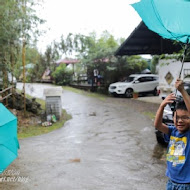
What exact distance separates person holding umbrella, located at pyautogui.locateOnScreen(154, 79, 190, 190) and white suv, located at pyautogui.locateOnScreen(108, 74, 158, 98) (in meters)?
15.3

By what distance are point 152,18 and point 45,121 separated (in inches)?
311

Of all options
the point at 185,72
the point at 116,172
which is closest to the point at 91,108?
the point at 185,72

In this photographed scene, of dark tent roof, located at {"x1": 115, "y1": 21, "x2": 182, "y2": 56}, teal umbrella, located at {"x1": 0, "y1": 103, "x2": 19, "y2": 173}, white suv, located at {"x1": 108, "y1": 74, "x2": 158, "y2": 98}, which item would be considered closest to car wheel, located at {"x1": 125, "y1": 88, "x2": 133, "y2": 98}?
white suv, located at {"x1": 108, "y1": 74, "x2": 158, "y2": 98}

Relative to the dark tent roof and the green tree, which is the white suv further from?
the green tree

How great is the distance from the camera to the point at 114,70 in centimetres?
1986

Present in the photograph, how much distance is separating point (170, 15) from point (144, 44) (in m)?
16.3

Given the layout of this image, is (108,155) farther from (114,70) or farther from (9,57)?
(114,70)

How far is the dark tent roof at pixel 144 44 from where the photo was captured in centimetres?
1574

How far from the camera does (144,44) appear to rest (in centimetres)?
1845

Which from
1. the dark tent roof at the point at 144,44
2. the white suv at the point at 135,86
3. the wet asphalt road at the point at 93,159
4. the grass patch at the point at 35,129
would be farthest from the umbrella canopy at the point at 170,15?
the white suv at the point at 135,86

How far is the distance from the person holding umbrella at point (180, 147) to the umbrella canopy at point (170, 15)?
50 centimetres

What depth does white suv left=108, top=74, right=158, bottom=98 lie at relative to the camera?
17984 millimetres

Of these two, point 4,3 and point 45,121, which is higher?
point 4,3

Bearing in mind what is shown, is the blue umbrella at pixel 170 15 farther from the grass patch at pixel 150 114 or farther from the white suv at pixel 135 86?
the white suv at pixel 135 86
